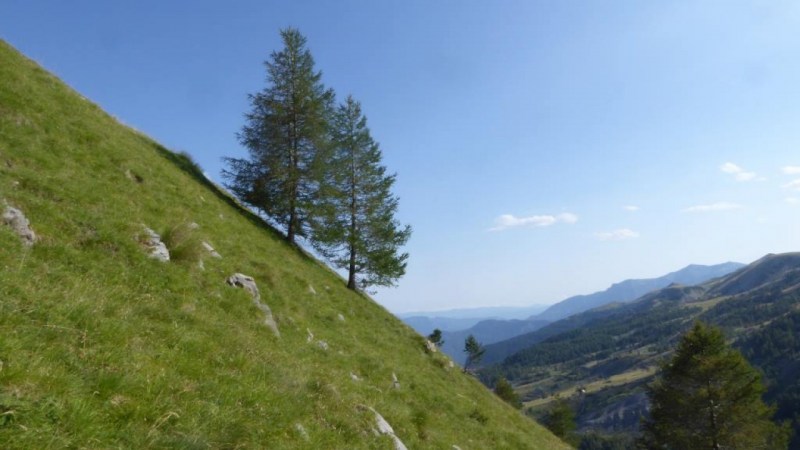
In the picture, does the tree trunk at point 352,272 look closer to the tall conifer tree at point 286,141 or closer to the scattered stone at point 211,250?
the tall conifer tree at point 286,141

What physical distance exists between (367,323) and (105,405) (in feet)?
69.7

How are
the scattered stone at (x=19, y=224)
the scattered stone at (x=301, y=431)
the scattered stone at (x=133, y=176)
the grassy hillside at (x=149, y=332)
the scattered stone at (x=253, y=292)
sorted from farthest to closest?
1. the scattered stone at (x=133, y=176)
2. the scattered stone at (x=253, y=292)
3. the scattered stone at (x=19, y=224)
4. the scattered stone at (x=301, y=431)
5. the grassy hillside at (x=149, y=332)

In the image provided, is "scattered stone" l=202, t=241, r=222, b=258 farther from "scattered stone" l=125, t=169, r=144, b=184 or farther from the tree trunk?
the tree trunk

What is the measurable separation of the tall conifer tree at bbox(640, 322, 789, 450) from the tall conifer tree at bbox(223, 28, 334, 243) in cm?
3297

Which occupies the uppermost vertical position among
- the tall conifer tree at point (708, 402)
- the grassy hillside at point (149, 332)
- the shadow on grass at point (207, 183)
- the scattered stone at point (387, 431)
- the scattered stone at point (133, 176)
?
the shadow on grass at point (207, 183)

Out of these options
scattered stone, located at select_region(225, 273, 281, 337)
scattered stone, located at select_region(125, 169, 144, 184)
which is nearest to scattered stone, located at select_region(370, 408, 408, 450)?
scattered stone, located at select_region(225, 273, 281, 337)

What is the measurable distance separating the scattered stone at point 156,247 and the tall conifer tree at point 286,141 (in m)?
20.3

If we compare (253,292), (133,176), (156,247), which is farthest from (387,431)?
(133,176)

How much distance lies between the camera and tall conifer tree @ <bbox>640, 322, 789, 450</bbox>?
112ft

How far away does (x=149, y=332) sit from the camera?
8.18m

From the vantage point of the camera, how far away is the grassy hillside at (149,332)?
5516mm

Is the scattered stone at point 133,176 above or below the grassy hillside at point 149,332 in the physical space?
above

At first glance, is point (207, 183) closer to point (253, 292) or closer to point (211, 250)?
point (211, 250)

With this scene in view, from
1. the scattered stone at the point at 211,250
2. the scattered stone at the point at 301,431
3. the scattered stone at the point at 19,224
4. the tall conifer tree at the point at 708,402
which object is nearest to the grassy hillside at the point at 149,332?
the scattered stone at the point at 301,431
